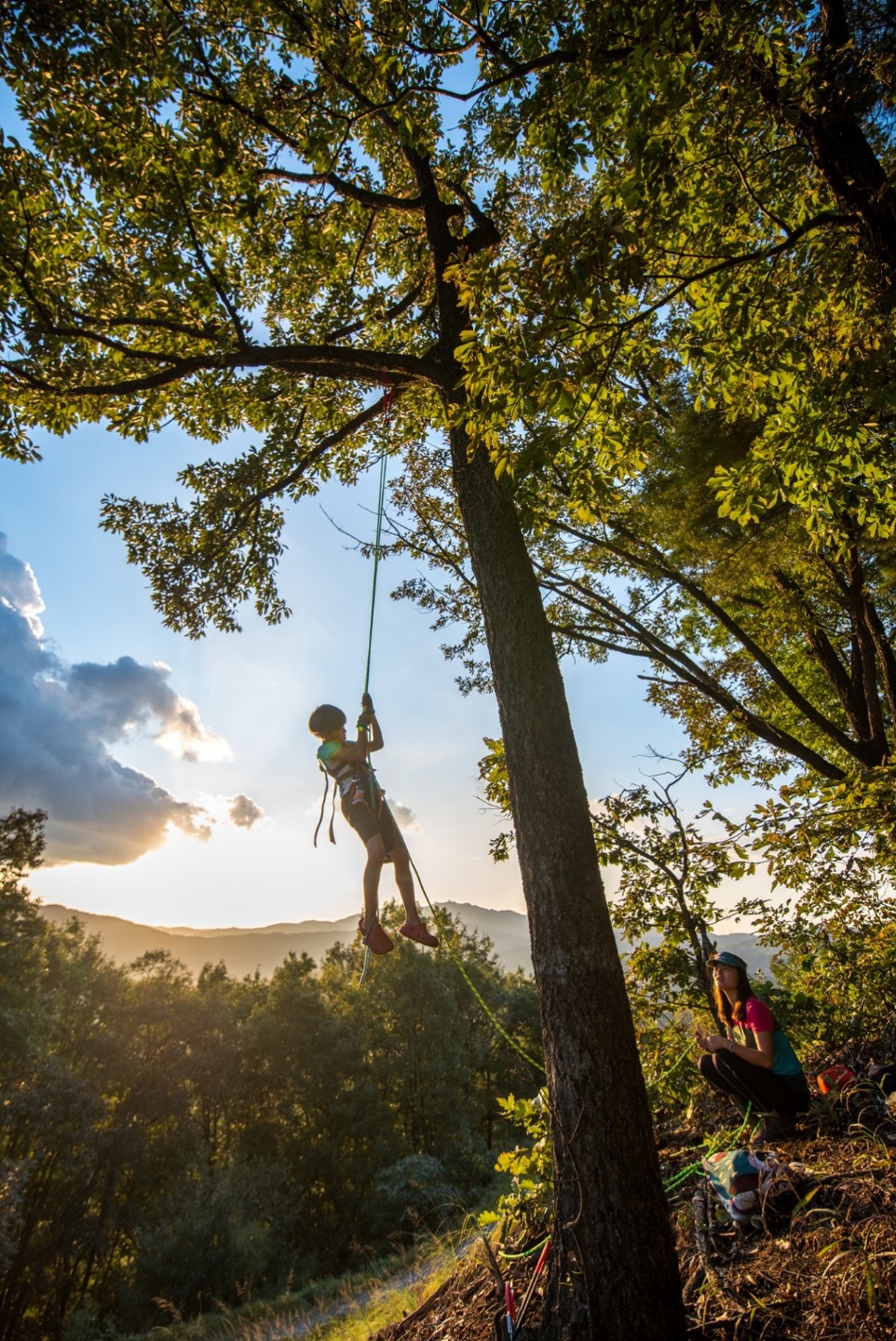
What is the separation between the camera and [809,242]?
12.7ft

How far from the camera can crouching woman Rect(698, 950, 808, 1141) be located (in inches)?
150

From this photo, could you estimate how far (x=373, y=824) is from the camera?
16.5 ft

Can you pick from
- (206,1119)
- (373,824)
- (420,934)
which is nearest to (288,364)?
(373,824)

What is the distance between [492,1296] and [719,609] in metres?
6.54

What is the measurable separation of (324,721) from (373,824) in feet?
3.29

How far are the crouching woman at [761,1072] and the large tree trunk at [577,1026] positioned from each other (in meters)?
1.76

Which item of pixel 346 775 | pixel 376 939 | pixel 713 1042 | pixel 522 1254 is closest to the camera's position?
pixel 522 1254

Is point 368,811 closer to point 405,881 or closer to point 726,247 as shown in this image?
point 405,881

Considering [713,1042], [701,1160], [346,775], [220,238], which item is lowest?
[701,1160]

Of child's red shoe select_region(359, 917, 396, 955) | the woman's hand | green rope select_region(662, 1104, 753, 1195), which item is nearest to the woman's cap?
the woman's hand

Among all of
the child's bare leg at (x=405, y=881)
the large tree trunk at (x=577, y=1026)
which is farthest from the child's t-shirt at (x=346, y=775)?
the large tree trunk at (x=577, y=1026)

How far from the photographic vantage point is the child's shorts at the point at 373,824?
5043 millimetres

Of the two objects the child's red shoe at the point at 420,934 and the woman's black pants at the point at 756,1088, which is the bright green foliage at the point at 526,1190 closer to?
the child's red shoe at the point at 420,934

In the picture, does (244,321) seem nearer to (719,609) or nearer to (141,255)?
(141,255)
